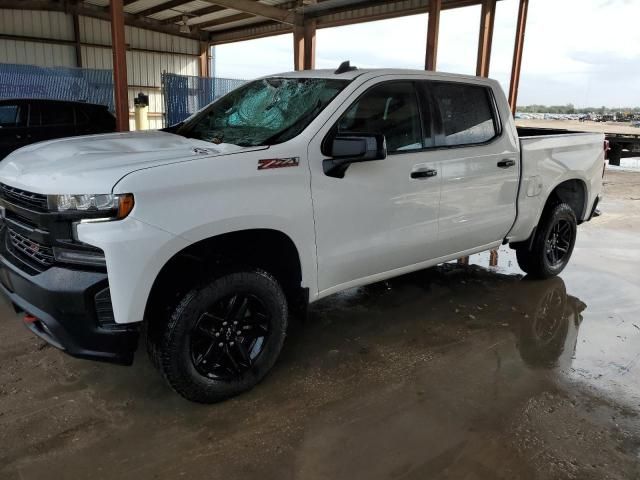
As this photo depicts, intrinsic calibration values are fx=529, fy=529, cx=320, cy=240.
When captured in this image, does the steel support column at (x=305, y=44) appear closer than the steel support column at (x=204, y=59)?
Yes

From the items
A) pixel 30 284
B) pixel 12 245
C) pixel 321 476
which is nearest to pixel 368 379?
pixel 321 476

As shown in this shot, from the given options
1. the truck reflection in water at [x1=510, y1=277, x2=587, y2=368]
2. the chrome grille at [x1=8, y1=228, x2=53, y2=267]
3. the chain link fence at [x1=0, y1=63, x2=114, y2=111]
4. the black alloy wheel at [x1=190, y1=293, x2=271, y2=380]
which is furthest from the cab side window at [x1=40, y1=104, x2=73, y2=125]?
the truck reflection in water at [x1=510, y1=277, x2=587, y2=368]

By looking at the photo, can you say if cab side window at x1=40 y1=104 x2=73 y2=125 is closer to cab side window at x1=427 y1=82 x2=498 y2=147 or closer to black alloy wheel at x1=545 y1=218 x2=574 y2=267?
cab side window at x1=427 y1=82 x2=498 y2=147

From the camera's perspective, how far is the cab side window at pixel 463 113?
398 cm

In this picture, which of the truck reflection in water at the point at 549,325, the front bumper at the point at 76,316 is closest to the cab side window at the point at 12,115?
the front bumper at the point at 76,316

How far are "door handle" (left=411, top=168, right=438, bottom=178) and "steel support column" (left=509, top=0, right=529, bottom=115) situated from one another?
41.8 feet

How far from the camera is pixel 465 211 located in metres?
4.11

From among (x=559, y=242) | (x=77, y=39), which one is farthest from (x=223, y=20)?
(x=559, y=242)

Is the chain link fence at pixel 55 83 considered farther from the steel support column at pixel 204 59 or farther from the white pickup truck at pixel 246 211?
the white pickup truck at pixel 246 211

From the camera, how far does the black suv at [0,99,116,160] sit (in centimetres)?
919

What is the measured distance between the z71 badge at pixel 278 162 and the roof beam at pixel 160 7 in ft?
58.2

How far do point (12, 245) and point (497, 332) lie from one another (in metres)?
3.40

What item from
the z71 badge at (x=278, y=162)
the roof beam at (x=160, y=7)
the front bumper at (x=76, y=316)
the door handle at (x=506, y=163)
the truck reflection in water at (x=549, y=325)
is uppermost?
the roof beam at (x=160, y=7)

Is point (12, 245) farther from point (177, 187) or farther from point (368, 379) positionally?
point (368, 379)
